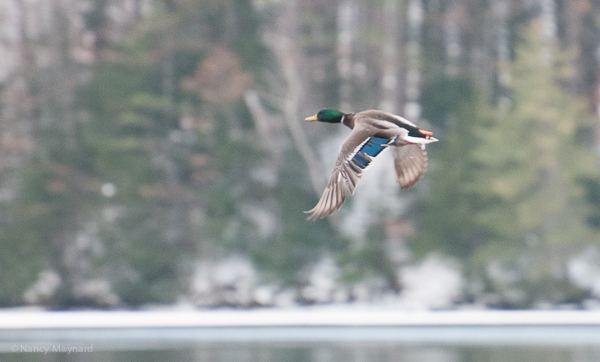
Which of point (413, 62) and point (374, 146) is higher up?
point (413, 62)

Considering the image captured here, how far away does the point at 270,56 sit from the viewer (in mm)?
23109

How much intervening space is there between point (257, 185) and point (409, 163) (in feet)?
52.4

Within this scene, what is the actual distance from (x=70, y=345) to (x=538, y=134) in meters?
11.2

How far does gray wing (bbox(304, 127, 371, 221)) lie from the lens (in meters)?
4.69

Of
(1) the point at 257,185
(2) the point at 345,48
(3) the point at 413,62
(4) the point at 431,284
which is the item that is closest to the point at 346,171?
(1) the point at 257,185

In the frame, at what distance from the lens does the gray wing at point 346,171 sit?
4.69 m

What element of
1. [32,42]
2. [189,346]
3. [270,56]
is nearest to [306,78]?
[270,56]

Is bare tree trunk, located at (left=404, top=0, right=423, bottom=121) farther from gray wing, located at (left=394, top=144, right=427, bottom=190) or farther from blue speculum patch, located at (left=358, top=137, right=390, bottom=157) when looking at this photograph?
blue speculum patch, located at (left=358, top=137, right=390, bottom=157)

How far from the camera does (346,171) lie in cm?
493

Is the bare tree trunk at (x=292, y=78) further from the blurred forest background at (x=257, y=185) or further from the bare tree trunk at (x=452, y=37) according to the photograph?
the bare tree trunk at (x=452, y=37)

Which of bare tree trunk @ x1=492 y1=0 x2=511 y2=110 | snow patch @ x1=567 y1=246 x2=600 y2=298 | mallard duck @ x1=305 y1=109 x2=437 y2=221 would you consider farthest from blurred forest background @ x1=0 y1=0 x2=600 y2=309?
mallard duck @ x1=305 y1=109 x2=437 y2=221

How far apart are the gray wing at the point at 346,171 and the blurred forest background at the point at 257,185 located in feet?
51.3

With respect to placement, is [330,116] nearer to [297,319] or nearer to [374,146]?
[374,146]

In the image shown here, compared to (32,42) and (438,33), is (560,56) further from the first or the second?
(32,42)
